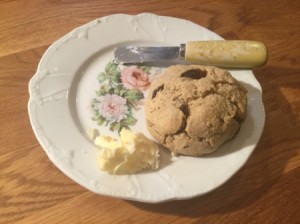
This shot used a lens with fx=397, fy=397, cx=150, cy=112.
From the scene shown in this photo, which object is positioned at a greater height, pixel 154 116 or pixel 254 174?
pixel 154 116

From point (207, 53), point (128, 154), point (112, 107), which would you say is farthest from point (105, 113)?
point (207, 53)

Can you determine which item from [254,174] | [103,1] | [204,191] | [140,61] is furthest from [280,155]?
[103,1]

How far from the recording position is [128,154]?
2.25 feet

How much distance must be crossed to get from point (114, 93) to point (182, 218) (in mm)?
296

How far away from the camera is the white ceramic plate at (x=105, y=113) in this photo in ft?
2.26

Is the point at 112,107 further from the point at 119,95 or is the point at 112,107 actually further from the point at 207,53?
the point at 207,53

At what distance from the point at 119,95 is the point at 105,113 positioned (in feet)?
0.19

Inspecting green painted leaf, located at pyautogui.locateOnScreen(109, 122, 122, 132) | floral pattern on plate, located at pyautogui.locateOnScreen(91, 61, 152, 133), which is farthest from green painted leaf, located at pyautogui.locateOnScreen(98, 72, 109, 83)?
green painted leaf, located at pyautogui.locateOnScreen(109, 122, 122, 132)

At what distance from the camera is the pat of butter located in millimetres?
684

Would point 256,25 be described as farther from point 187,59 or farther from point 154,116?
point 154,116

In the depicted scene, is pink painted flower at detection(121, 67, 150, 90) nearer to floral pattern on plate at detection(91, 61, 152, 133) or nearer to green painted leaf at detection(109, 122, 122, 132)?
floral pattern on plate at detection(91, 61, 152, 133)

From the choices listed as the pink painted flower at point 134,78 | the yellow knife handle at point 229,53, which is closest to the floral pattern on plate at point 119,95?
the pink painted flower at point 134,78

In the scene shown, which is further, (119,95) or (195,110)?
(119,95)

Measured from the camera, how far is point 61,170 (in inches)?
27.1
